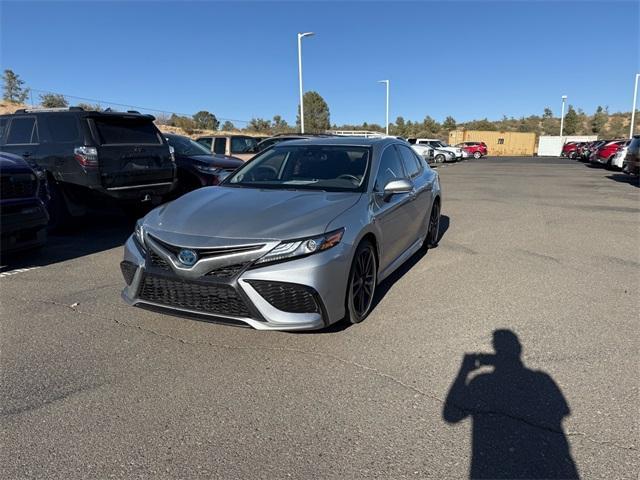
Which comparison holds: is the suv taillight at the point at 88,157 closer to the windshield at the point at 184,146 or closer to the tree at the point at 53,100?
the windshield at the point at 184,146

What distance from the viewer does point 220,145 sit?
42.9ft

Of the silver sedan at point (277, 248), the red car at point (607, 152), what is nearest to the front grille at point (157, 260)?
the silver sedan at point (277, 248)

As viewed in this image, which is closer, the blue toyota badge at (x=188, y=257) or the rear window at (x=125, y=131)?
the blue toyota badge at (x=188, y=257)

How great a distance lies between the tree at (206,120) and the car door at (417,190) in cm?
4524

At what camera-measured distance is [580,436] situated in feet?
8.54

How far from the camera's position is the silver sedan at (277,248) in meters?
3.29

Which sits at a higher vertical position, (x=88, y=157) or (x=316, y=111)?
(x=316, y=111)


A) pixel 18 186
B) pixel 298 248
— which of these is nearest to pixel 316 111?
pixel 18 186

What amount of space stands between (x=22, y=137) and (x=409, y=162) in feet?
20.2

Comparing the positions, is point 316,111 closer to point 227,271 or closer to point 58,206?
point 58,206

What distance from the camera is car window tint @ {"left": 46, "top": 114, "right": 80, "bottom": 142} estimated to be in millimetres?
7184

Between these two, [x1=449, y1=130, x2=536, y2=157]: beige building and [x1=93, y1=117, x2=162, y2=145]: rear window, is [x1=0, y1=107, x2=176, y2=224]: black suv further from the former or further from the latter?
[x1=449, y1=130, x2=536, y2=157]: beige building

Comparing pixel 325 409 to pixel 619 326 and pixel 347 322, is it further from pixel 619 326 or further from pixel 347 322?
pixel 619 326

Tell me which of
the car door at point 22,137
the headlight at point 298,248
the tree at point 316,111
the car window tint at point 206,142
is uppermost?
the tree at point 316,111
